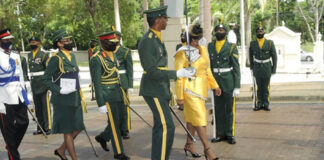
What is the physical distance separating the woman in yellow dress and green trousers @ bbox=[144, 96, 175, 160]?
58 centimetres

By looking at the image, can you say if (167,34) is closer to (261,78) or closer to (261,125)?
(261,78)

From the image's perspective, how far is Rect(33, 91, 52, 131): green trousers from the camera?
9078mm

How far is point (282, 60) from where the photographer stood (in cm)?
2392

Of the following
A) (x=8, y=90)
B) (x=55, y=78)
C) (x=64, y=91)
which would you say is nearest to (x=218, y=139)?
(x=64, y=91)

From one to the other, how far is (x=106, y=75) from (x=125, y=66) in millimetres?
2076

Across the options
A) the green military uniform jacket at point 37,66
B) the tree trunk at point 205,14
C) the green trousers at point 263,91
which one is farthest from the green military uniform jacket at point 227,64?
the tree trunk at point 205,14

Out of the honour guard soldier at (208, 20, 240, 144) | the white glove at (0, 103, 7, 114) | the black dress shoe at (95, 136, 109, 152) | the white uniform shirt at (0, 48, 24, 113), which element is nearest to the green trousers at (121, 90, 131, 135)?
the black dress shoe at (95, 136, 109, 152)

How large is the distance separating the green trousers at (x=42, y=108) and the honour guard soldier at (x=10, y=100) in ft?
8.46

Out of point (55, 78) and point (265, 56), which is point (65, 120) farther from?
point (265, 56)

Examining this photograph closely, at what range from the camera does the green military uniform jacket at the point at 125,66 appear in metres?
8.25

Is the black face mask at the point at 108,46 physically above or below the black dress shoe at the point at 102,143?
above

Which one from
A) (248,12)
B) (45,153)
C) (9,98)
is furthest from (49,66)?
(248,12)

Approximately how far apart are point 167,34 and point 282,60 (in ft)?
42.0

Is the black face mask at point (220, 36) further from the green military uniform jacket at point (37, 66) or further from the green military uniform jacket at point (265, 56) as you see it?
the green military uniform jacket at point (37, 66)
